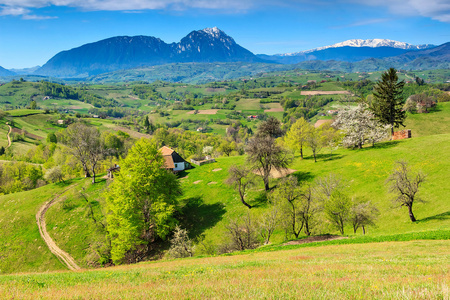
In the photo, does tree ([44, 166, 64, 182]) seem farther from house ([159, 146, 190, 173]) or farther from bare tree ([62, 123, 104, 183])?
house ([159, 146, 190, 173])

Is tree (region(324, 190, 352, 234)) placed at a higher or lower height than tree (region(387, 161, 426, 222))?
lower

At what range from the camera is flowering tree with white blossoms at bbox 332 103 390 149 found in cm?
6034

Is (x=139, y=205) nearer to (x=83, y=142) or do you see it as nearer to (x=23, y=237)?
(x=23, y=237)

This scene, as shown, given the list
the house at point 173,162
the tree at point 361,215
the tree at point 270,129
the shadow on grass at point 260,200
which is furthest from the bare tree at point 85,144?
the tree at point 361,215

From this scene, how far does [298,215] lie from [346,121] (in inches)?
1614

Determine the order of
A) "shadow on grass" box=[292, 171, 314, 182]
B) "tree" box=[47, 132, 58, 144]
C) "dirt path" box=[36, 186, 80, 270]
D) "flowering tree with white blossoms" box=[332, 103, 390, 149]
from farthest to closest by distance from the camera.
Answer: "tree" box=[47, 132, 58, 144], "flowering tree with white blossoms" box=[332, 103, 390, 149], "shadow on grass" box=[292, 171, 314, 182], "dirt path" box=[36, 186, 80, 270]

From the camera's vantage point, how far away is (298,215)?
36.5m

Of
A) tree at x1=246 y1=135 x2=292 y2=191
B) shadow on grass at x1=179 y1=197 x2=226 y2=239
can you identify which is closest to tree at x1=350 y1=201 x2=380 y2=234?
tree at x1=246 y1=135 x2=292 y2=191

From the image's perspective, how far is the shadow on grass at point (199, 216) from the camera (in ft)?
155

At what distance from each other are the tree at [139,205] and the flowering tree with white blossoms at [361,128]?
153ft

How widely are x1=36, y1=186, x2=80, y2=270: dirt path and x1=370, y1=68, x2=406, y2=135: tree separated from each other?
77.5m

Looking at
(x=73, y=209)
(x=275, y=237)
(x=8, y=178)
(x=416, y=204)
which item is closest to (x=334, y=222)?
(x=275, y=237)

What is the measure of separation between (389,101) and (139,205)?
214 ft

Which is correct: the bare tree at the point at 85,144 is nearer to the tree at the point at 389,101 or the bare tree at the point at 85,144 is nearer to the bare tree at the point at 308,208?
the bare tree at the point at 308,208
